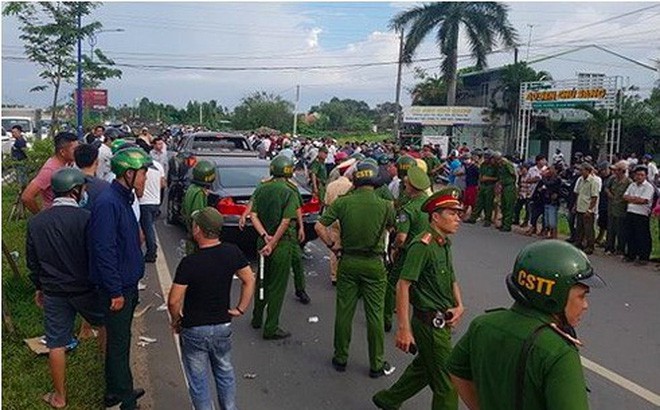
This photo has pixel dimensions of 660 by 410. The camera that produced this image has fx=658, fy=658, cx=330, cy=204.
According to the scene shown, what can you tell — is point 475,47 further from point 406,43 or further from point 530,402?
point 530,402

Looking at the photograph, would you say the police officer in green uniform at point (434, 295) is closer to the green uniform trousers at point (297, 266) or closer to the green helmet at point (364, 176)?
the green helmet at point (364, 176)

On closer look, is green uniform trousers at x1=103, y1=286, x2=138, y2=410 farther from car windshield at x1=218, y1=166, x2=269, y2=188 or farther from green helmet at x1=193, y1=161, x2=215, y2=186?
car windshield at x1=218, y1=166, x2=269, y2=188

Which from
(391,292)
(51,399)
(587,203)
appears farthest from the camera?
(587,203)

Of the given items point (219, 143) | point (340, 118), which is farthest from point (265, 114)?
point (219, 143)

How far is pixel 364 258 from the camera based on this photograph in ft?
18.7

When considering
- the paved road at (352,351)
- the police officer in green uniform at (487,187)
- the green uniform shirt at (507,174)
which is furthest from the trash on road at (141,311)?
the police officer in green uniform at (487,187)

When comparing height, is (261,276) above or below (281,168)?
below

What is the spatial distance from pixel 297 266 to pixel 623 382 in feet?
12.1

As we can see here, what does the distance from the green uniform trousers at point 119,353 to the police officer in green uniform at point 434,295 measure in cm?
202

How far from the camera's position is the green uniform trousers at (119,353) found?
15.7 ft

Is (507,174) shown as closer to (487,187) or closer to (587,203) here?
(487,187)

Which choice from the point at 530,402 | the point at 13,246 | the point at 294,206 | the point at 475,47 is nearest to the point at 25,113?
the point at 475,47

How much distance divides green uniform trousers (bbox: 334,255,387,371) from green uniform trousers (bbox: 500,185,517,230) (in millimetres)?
9808

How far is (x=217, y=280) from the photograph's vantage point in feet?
14.0
